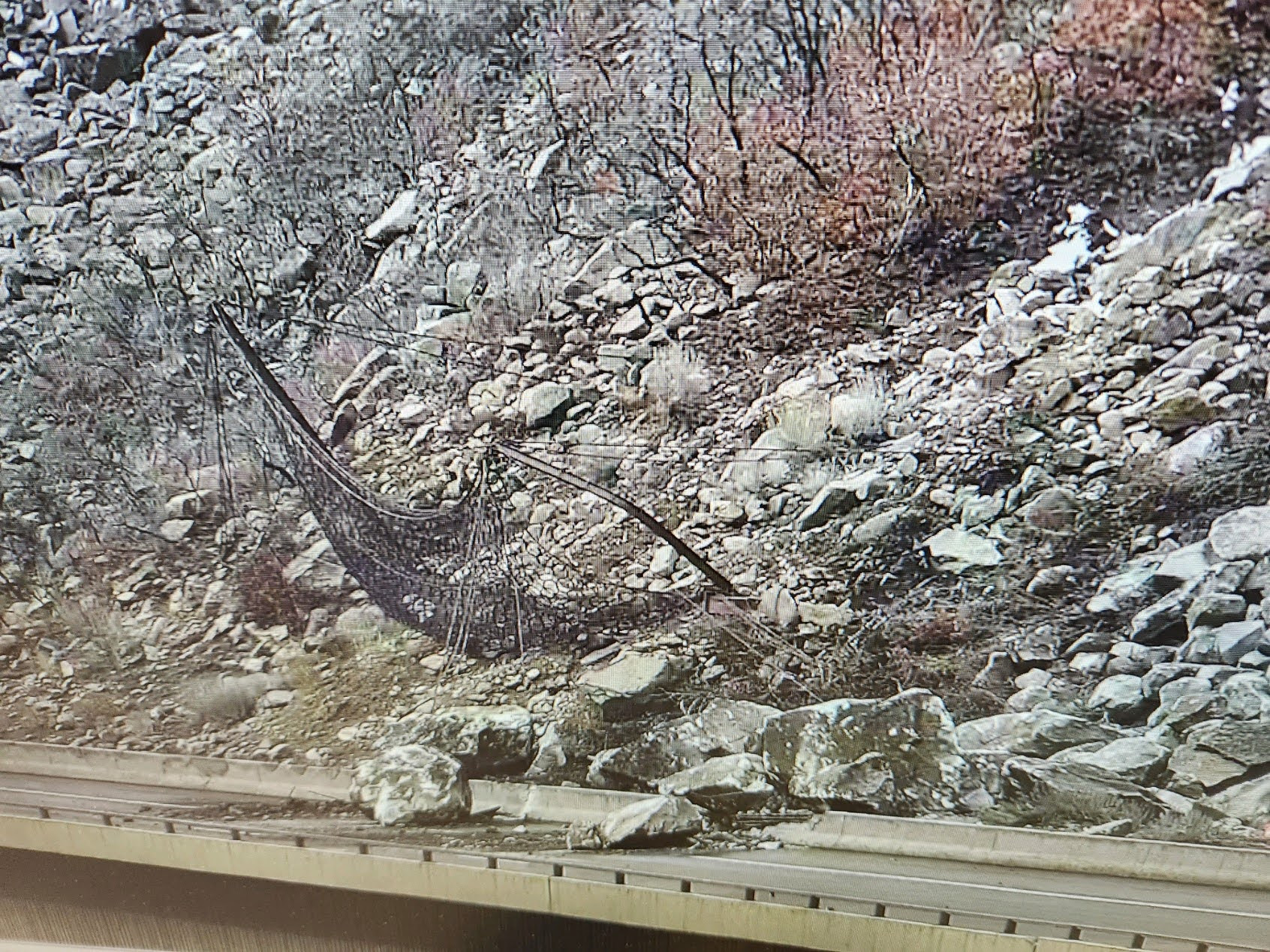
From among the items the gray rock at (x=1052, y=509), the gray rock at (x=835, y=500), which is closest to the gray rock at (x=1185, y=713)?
the gray rock at (x=1052, y=509)

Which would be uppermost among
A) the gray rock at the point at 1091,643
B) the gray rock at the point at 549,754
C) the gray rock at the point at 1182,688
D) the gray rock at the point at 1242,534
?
the gray rock at the point at 1242,534

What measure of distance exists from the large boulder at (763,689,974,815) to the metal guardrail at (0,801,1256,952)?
0.58 ft

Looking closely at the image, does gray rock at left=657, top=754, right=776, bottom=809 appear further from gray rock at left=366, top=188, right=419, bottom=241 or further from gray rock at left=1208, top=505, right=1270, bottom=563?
gray rock at left=366, top=188, right=419, bottom=241

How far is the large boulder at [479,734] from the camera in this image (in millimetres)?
1328

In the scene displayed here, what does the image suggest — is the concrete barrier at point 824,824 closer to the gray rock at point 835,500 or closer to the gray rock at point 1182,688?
the gray rock at point 1182,688

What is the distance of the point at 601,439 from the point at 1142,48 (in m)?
0.81

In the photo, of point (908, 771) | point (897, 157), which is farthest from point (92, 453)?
point (908, 771)

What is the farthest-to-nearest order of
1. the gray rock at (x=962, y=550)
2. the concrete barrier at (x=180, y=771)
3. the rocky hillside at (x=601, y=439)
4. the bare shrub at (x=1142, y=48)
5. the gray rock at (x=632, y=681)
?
the concrete barrier at (x=180, y=771), the gray rock at (x=632, y=681), the gray rock at (x=962, y=550), the rocky hillside at (x=601, y=439), the bare shrub at (x=1142, y=48)

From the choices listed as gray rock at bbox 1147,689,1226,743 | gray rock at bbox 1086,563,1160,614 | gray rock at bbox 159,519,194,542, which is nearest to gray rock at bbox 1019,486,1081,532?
gray rock at bbox 1086,563,1160,614

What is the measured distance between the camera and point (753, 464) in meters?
1.17

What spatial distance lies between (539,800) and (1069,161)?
4.00 feet

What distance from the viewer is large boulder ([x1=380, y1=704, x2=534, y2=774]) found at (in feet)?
4.36

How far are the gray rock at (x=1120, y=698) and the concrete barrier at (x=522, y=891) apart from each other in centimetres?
38

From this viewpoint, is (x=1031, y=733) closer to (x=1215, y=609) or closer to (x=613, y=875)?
(x=1215, y=609)
